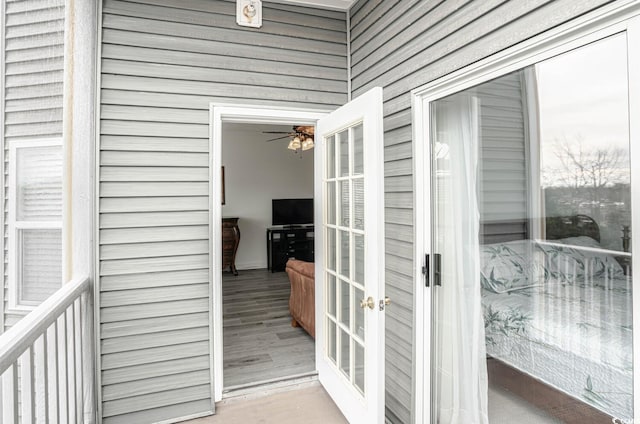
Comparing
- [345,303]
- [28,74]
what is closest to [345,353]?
[345,303]

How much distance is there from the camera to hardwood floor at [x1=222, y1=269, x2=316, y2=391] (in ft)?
10.1

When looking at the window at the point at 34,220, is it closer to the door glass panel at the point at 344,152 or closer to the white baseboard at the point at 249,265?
the door glass panel at the point at 344,152

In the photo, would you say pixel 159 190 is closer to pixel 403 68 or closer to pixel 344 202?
pixel 344 202

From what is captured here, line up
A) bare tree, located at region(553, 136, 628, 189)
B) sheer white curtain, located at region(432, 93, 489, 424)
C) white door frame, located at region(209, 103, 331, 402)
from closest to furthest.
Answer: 1. bare tree, located at region(553, 136, 628, 189)
2. sheer white curtain, located at region(432, 93, 489, 424)
3. white door frame, located at region(209, 103, 331, 402)

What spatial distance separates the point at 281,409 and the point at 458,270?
5.39ft

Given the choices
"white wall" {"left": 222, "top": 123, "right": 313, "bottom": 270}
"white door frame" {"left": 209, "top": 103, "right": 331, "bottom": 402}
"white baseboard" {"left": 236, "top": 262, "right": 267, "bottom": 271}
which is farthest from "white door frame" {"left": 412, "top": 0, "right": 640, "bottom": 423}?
"white baseboard" {"left": 236, "top": 262, "right": 267, "bottom": 271}

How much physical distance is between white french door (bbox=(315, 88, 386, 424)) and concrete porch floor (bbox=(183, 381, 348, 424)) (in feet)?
0.39

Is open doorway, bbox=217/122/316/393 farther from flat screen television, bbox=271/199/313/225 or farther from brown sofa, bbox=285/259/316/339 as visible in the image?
brown sofa, bbox=285/259/316/339

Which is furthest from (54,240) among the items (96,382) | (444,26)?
(444,26)

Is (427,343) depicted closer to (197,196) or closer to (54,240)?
(197,196)

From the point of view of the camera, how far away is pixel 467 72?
1.70 meters

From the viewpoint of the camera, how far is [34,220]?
4.33 feet

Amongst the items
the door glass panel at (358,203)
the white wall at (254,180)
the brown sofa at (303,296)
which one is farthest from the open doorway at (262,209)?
the door glass panel at (358,203)

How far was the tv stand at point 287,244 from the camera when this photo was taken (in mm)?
7168
